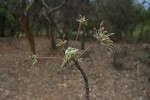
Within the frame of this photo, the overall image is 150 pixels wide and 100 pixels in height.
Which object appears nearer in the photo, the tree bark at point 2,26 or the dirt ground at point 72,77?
the dirt ground at point 72,77

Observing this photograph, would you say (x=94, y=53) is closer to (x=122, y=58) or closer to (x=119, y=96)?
(x=122, y=58)

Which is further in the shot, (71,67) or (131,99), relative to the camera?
(71,67)

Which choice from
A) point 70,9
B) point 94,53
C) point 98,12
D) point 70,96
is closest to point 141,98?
point 70,96

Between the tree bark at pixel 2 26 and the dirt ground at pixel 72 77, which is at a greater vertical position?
the tree bark at pixel 2 26

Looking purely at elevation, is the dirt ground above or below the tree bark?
below

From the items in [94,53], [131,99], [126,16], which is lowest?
[131,99]

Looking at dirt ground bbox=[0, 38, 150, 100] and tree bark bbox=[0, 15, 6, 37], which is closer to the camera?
dirt ground bbox=[0, 38, 150, 100]

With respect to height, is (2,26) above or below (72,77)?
above

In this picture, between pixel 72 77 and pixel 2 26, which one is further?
pixel 2 26
